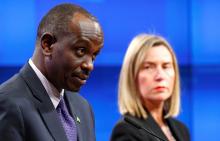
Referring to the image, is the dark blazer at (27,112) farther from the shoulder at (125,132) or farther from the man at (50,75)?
the shoulder at (125,132)

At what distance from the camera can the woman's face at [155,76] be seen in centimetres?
174

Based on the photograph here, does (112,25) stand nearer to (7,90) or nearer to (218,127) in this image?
(218,127)

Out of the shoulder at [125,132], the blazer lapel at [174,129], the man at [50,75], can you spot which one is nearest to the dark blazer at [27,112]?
the man at [50,75]

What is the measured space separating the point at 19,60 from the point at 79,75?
5.34 ft

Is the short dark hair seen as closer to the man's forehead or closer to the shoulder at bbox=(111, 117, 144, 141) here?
the man's forehead

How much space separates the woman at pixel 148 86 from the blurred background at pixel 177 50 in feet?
2.68

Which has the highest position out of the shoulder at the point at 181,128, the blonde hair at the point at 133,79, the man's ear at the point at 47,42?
the blonde hair at the point at 133,79

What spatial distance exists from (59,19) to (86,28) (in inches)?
2.3

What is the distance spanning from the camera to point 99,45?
0.98 m

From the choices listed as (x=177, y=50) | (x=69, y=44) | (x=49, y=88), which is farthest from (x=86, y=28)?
(x=177, y=50)

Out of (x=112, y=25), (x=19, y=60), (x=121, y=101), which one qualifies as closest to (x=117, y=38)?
(x=112, y=25)

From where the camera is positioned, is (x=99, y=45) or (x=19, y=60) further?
(x=19, y=60)

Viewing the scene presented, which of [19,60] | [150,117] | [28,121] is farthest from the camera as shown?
[19,60]

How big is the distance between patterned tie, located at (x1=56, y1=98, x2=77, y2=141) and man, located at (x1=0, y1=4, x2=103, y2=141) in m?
0.02
